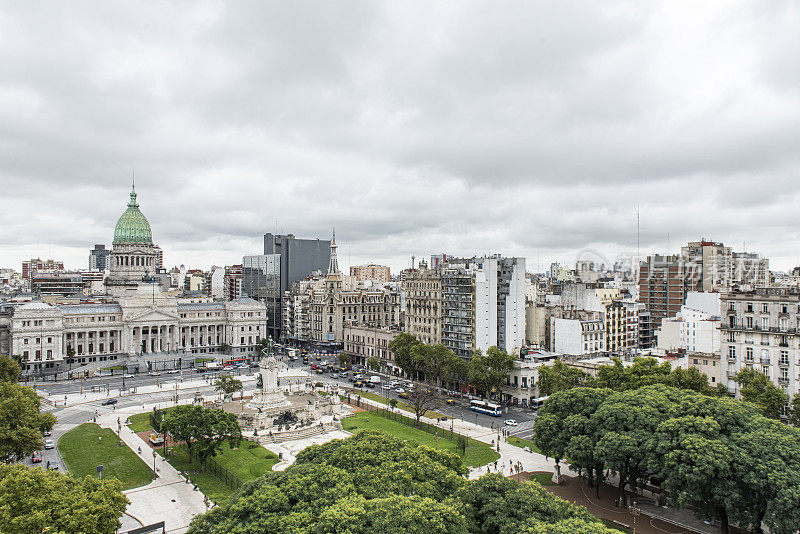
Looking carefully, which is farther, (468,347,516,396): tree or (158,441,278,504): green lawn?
(468,347,516,396): tree

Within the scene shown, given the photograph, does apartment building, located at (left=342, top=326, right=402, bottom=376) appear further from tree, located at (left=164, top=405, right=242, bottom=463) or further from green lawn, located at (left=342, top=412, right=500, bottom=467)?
tree, located at (left=164, top=405, right=242, bottom=463)

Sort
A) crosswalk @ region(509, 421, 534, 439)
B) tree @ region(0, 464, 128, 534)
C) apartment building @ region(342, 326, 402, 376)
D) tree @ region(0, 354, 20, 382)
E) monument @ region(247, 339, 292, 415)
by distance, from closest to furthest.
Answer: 1. tree @ region(0, 464, 128, 534)
2. crosswalk @ region(509, 421, 534, 439)
3. monument @ region(247, 339, 292, 415)
4. tree @ region(0, 354, 20, 382)
5. apartment building @ region(342, 326, 402, 376)

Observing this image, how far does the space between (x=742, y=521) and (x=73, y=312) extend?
488 ft

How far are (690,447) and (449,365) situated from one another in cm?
5885

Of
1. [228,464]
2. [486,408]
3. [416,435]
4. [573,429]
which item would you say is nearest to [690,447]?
[573,429]

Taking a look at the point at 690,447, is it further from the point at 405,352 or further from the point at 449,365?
the point at 405,352

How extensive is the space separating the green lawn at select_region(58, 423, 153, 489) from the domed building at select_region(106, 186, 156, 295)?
11684 centimetres

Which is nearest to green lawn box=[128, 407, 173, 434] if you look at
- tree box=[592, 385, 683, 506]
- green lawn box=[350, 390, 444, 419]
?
green lawn box=[350, 390, 444, 419]

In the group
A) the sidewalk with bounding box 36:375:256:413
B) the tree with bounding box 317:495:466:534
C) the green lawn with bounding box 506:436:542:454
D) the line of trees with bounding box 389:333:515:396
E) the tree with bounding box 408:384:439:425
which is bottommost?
the green lawn with bounding box 506:436:542:454

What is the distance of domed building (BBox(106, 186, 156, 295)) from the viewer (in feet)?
605

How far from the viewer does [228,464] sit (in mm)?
64750

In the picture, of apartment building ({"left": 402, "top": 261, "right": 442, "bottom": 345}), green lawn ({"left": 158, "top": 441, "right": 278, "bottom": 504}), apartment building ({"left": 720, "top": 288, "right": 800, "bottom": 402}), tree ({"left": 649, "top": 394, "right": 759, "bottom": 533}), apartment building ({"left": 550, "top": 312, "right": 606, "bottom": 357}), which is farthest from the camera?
apartment building ({"left": 402, "top": 261, "right": 442, "bottom": 345})

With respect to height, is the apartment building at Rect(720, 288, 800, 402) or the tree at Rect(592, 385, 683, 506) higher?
the apartment building at Rect(720, 288, 800, 402)

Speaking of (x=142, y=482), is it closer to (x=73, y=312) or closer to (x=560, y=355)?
(x=560, y=355)
